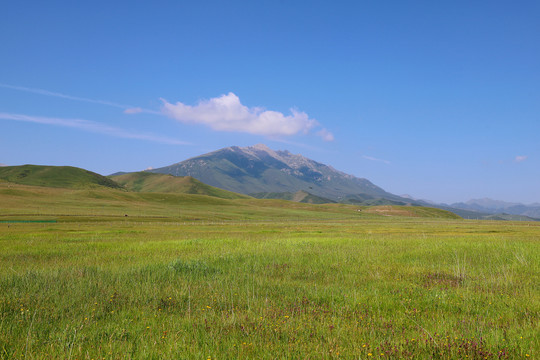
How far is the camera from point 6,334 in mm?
6961

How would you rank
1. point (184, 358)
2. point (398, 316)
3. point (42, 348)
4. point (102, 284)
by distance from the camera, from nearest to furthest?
point (184, 358) < point (42, 348) < point (398, 316) < point (102, 284)

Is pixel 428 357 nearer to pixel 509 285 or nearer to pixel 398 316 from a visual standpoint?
pixel 398 316

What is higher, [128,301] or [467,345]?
A: [467,345]

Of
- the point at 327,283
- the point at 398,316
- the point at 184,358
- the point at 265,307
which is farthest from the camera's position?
the point at 327,283

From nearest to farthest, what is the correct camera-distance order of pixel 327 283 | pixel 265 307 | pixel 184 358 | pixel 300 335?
pixel 184 358 → pixel 300 335 → pixel 265 307 → pixel 327 283

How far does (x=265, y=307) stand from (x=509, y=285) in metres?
8.77

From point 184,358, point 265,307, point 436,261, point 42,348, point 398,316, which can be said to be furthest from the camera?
point 436,261

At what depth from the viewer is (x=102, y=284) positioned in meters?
11.1

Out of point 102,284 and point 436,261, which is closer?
point 102,284

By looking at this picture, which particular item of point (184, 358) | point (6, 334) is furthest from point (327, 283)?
point (6, 334)

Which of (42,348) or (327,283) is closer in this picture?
(42,348)

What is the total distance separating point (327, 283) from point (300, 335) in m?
5.37

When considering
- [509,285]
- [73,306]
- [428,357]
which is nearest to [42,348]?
[73,306]

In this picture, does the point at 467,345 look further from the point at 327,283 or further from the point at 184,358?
the point at 327,283
